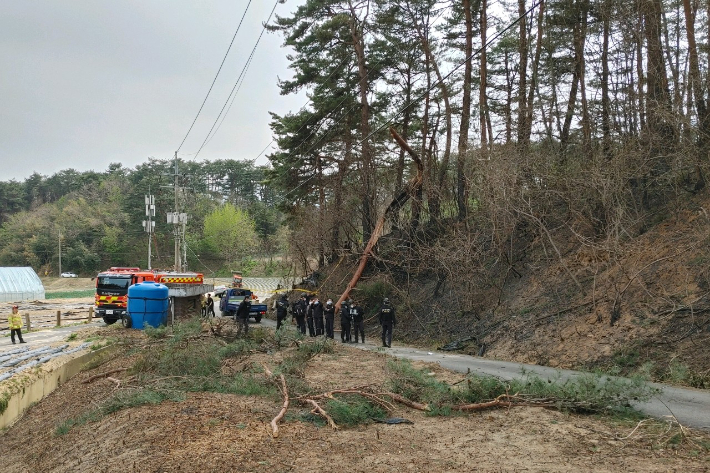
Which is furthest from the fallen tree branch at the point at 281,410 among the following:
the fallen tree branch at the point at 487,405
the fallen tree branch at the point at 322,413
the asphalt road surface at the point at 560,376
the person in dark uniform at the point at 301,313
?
the person in dark uniform at the point at 301,313

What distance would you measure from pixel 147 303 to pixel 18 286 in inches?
1685

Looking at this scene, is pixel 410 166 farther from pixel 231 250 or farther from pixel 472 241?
pixel 231 250

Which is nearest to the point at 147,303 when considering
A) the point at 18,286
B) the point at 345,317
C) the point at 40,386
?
the point at 40,386

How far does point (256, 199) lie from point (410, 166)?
3558 inches

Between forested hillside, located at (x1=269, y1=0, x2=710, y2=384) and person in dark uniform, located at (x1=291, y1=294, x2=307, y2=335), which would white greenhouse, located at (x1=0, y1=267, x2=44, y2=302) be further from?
person in dark uniform, located at (x1=291, y1=294, x2=307, y2=335)

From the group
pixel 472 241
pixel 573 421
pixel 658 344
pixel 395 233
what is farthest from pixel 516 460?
pixel 395 233

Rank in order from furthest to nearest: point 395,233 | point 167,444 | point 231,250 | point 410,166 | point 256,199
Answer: point 256,199 → point 231,250 → point 410,166 → point 395,233 → point 167,444

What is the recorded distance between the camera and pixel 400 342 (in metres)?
21.8

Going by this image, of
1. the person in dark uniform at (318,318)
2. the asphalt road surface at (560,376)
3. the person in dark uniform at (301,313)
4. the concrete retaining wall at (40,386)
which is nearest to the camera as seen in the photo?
the asphalt road surface at (560,376)

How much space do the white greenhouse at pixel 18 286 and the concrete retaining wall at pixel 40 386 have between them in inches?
1843

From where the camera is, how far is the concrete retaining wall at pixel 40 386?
14003 millimetres

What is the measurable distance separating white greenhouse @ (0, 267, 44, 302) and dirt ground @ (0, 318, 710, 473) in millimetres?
55973

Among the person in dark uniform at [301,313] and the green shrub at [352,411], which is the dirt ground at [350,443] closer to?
the green shrub at [352,411]

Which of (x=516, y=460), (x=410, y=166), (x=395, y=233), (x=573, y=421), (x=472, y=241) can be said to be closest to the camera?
(x=516, y=460)
